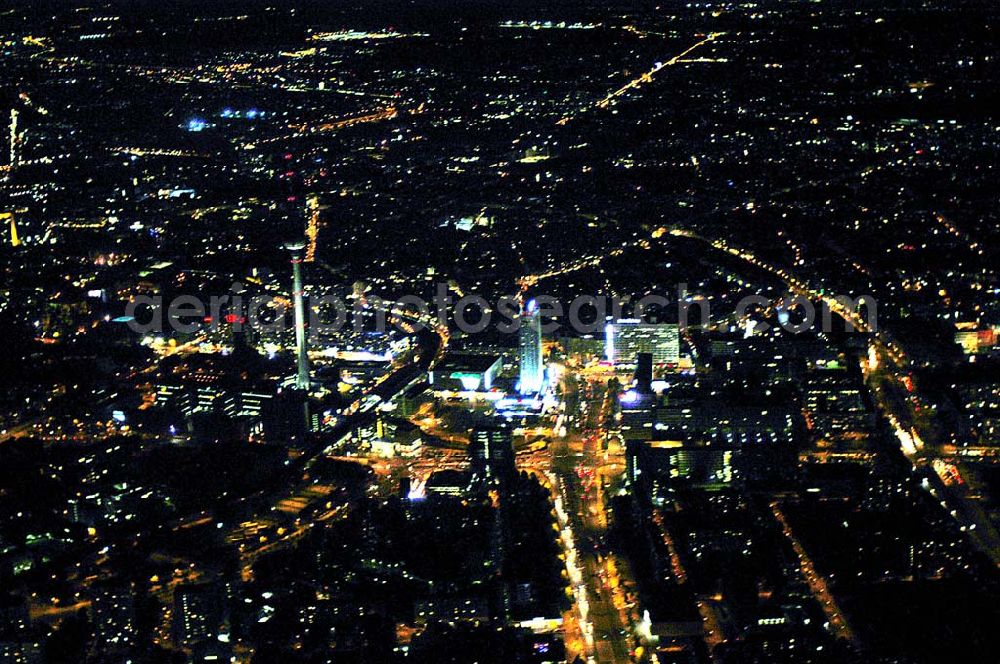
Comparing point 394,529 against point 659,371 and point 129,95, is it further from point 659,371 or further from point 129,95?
point 129,95

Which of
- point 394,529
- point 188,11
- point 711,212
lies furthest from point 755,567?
point 188,11

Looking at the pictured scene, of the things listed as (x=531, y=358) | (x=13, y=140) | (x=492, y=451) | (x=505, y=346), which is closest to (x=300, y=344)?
(x=505, y=346)

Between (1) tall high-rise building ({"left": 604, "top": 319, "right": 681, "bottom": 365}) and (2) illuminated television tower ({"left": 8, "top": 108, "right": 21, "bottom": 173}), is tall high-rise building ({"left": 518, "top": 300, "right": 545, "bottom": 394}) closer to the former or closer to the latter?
(1) tall high-rise building ({"left": 604, "top": 319, "right": 681, "bottom": 365})

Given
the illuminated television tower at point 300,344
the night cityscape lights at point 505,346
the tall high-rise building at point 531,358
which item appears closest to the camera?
the night cityscape lights at point 505,346

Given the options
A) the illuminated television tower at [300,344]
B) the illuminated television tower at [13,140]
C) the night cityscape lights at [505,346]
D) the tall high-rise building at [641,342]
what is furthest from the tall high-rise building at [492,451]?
the illuminated television tower at [13,140]

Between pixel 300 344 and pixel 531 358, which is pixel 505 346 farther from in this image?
pixel 300 344

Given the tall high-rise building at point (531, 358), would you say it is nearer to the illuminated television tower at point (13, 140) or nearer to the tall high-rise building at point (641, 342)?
the tall high-rise building at point (641, 342)
